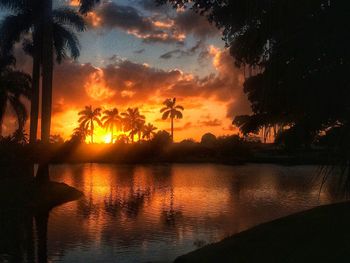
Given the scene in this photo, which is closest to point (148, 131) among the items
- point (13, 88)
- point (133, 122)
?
point (133, 122)

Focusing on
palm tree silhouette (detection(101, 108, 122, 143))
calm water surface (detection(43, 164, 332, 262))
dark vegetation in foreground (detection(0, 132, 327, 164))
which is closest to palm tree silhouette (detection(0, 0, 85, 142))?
calm water surface (detection(43, 164, 332, 262))

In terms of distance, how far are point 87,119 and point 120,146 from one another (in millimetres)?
51637

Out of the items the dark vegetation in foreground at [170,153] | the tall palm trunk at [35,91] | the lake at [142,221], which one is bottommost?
the lake at [142,221]

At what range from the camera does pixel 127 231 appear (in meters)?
20.5

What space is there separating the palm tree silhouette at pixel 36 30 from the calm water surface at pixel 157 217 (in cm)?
889

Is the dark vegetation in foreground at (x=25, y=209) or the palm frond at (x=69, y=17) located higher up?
the palm frond at (x=69, y=17)

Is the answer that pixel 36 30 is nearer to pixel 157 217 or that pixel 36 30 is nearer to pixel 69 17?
pixel 69 17

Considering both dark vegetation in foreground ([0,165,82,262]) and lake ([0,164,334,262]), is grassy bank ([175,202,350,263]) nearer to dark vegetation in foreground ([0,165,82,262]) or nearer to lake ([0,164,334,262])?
lake ([0,164,334,262])

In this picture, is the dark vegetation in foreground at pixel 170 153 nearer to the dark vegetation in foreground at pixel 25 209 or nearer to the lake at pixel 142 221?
the lake at pixel 142 221

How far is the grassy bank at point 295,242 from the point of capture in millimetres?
7922

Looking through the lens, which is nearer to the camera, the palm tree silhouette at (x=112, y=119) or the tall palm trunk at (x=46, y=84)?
the tall palm trunk at (x=46, y=84)

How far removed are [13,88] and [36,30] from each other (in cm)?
1309

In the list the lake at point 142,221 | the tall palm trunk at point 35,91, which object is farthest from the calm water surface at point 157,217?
the tall palm trunk at point 35,91

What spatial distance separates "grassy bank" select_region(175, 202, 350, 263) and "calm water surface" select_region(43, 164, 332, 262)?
18.2 feet
